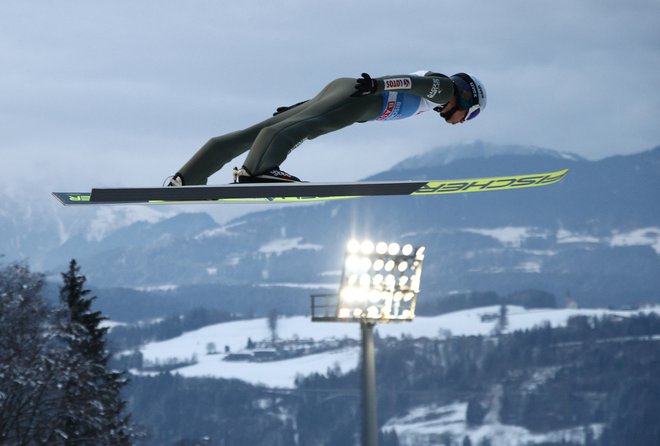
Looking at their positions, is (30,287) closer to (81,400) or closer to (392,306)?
(81,400)

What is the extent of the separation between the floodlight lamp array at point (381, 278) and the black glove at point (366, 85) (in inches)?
1076

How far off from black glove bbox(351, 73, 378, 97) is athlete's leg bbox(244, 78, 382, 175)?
28 cm

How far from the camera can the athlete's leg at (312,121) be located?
9562 millimetres

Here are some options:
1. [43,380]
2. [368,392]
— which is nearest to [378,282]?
[368,392]

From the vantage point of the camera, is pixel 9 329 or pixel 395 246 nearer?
pixel 395 246

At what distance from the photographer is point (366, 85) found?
378 inches

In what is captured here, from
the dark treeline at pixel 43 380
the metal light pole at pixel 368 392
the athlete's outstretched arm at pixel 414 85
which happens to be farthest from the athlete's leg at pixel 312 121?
the dark treeline at pixel 43 380

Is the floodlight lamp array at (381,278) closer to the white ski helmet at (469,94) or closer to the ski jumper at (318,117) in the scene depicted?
the white ski helmet at (469,94)

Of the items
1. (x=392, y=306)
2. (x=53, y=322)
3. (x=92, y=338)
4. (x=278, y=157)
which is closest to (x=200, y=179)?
(x=278, y=157)

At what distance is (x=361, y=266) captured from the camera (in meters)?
38.2

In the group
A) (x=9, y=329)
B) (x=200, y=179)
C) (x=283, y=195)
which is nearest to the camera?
(x=283, y=195)

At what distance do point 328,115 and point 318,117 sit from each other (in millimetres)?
91

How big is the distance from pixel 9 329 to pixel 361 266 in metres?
12.7

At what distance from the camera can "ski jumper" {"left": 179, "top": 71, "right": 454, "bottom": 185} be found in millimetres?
9617
